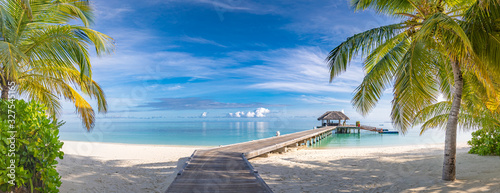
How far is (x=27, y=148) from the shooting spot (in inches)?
121

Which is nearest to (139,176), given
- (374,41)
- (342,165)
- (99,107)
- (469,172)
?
(99,107)

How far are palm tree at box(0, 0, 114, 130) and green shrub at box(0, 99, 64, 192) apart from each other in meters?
2.10

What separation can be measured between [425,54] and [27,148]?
24.3 feet

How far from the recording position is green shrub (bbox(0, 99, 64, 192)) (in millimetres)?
2939

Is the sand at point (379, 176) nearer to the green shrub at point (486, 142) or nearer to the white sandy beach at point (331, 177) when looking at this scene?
the white sandy beach at point (331, 177)

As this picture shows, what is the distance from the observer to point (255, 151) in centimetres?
1095

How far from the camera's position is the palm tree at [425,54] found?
16.6 feet

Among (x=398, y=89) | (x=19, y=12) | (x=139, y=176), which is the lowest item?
(x=139, y=176)

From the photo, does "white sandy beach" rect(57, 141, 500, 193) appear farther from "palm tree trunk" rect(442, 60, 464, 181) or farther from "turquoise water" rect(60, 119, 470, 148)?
"turquoise water" rect(60, 119, 470, 148)

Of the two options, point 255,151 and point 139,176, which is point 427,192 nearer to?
point 255,151

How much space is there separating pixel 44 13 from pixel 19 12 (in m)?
0.59

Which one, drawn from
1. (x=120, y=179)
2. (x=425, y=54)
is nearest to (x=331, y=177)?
(x=425, y=54)

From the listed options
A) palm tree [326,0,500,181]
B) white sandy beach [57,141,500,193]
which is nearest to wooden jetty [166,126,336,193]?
white sandy beach [57,141,500,193]

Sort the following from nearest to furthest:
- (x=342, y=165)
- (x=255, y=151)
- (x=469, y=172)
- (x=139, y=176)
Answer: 1. (x=469, y=172)
2. (x=139, y=176)
3. (x=342, y=165)
4. (x=255, y=151)
